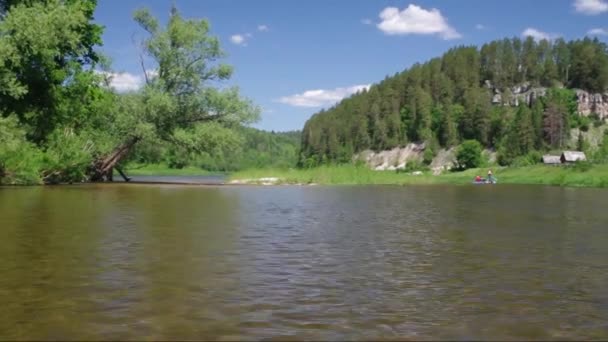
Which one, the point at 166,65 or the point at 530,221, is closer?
the point at 530,221

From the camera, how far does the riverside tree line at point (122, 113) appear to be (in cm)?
4203

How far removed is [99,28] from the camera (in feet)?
154

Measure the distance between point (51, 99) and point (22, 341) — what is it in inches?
1455

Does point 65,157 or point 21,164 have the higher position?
point 65,157

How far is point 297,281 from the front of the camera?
9.92 metres

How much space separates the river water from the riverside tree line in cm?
2583

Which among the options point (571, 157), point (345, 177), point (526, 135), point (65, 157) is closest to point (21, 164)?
point (65, 157)

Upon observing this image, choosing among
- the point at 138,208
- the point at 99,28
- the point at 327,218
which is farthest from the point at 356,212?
the point at 99,28

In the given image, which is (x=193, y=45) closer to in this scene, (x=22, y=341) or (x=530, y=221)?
(x=530, y=221)

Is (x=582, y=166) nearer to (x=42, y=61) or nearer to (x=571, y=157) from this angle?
(x=571, y=157)

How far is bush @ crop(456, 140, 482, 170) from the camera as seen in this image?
173 metres

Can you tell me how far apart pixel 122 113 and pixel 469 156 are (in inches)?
5367

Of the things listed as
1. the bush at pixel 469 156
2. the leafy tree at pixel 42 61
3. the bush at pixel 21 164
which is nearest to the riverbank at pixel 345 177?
the leafy tree at pixel 42 61

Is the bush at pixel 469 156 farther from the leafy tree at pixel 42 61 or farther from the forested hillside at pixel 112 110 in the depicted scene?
the leafy tree at pixel 42 61
